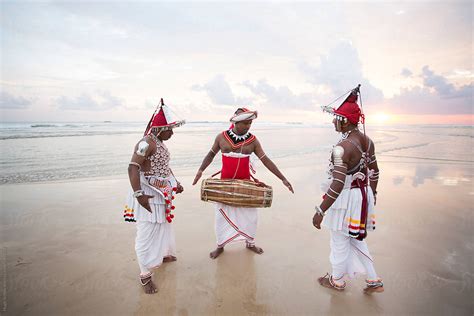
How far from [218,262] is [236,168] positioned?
1.32 meters

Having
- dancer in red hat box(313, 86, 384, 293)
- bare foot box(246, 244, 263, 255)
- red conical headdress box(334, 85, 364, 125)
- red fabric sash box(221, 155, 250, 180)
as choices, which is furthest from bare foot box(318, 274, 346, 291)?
red conical headdress box(334, 85, 364, 125)

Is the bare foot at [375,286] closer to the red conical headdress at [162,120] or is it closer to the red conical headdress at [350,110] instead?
the red conical headdress at [350,110]

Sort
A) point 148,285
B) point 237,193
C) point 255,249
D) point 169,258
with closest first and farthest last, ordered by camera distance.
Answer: point 148,285 < point 237,193 < point 169,258 < point 255,249

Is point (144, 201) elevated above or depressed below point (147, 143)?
below

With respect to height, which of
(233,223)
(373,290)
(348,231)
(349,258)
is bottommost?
(373,290)

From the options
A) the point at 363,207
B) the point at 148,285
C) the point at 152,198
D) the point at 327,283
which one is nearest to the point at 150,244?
the point at 148,285

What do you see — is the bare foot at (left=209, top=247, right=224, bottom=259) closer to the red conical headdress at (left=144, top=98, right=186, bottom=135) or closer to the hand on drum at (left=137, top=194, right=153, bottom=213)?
the hand on drum at (left=137, top=194, right=153, bottom=213)

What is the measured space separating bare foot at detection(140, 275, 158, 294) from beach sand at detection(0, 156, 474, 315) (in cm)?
7

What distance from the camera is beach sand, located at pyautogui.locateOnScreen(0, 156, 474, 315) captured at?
2.97m

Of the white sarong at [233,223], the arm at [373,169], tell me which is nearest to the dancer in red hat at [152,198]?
the white sarong at [233,223]

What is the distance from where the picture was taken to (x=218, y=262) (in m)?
3.78

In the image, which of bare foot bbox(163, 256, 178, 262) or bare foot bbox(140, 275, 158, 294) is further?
bare foot bbox(163, 256, 178, 262)

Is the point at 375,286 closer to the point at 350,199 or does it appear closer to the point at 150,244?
the point at 350,199

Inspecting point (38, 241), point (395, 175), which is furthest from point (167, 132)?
point (395, 175)
